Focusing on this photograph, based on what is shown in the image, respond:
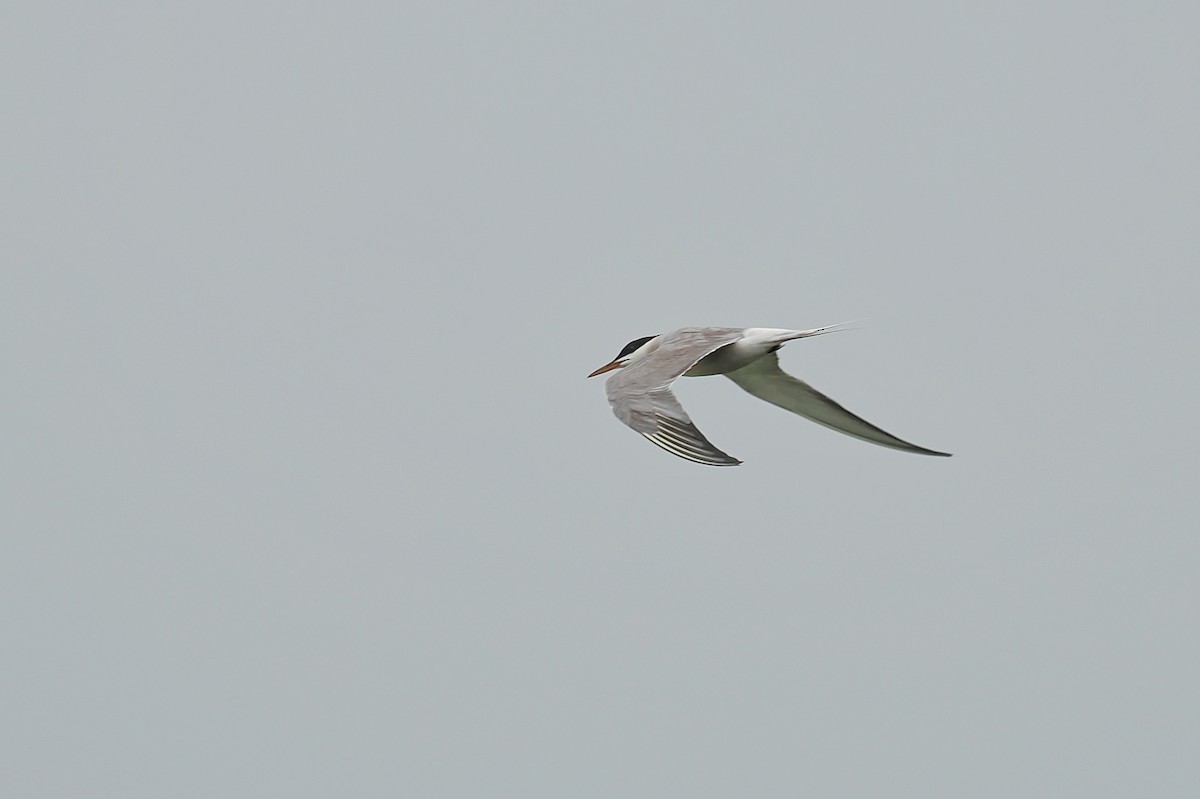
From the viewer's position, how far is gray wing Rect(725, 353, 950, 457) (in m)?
17.5

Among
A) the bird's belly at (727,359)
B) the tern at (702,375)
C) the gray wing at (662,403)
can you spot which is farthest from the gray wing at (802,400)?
the gray wing at (662,403)

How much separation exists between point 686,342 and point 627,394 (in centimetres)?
259

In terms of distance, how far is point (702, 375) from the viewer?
1755cm

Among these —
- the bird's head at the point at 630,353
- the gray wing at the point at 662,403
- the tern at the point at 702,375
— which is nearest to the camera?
the gray wing at the point at 662,403

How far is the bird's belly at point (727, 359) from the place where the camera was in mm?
16812

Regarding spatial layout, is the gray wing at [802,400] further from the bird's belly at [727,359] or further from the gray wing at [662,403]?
the gray wing at [662,403]

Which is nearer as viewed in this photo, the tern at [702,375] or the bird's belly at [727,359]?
the tern at [702,375]

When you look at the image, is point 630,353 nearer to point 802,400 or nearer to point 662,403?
point 802,400

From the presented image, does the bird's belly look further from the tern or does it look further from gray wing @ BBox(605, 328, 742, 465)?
gray wing @ BBox(605, 328, 742, 465)

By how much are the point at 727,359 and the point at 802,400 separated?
4.62ft

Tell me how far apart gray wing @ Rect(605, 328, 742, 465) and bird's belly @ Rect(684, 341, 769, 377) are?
96 cm

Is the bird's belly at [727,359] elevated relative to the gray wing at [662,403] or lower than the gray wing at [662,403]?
elevated

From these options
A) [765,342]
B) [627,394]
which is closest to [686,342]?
[765,342]

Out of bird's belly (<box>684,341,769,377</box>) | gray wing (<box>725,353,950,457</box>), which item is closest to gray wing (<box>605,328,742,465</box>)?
bird's belly (<box>684,341,769,377</box>)
